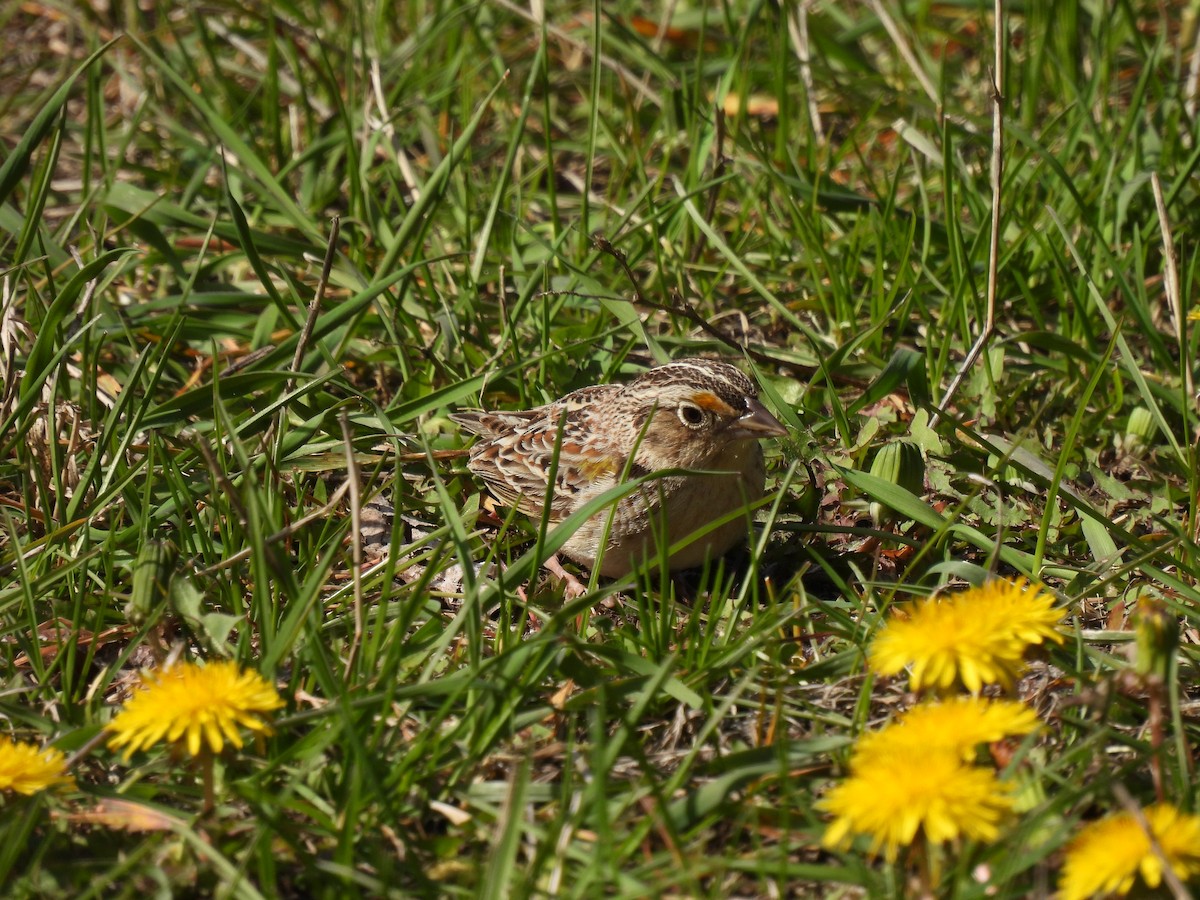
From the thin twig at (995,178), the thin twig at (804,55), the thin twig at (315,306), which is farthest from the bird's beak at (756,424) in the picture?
the thin twig at (804,55)

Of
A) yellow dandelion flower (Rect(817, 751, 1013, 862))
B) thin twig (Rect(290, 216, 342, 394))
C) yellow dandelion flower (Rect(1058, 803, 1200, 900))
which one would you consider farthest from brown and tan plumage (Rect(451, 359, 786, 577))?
yellow dandelion flower (Rect(1058, 803, 1200, 900))

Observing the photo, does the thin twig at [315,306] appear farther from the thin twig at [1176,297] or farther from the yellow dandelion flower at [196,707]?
the thin twig at [1176,297]

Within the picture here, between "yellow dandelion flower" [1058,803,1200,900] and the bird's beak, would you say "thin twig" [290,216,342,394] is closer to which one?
the bird's beak

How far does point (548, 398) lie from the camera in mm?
5691

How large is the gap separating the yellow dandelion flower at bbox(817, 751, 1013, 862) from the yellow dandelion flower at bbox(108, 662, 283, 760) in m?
1.35

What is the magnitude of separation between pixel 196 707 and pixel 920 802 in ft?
5.27

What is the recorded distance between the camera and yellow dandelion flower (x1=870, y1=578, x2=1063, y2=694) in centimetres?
303

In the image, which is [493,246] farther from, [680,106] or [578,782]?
[578,782]

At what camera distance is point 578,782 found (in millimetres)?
3477

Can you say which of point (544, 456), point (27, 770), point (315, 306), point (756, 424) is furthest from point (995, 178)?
point (27, 770)

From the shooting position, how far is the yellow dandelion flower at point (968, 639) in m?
3.03

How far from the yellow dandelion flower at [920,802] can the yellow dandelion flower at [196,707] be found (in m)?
1.35

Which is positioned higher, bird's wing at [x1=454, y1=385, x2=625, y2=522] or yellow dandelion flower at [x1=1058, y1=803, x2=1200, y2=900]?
yellow dandelion flower at [x1=1058, y1=803, x2=1200, y2=900]

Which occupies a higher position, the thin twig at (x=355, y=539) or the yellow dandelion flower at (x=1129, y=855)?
the thin twig at (x=355, y=539)
